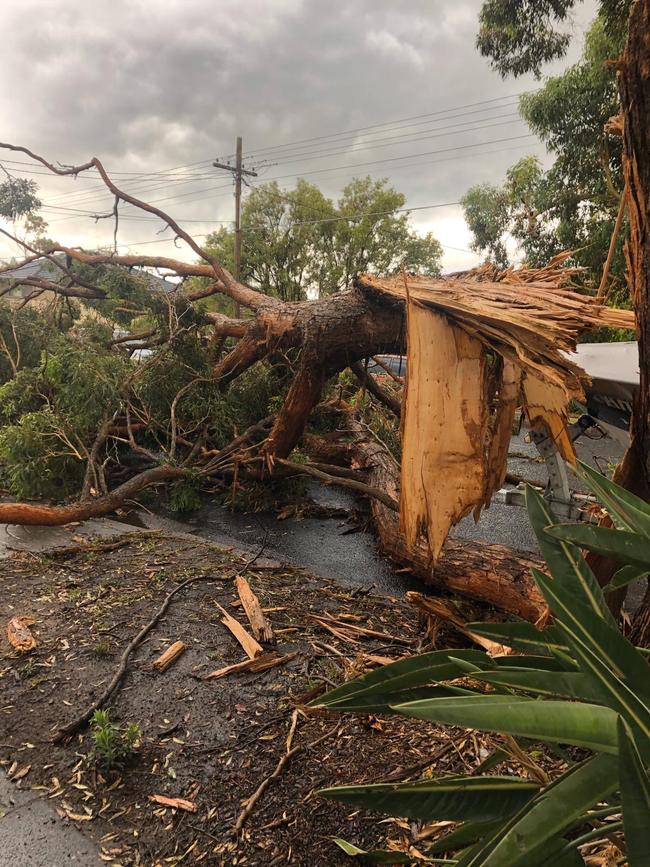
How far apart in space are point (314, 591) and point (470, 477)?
1.96 meters

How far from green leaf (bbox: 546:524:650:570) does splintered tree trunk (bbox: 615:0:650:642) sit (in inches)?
26.8

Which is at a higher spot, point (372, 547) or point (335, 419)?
point (335, 419)

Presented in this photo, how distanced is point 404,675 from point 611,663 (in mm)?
455

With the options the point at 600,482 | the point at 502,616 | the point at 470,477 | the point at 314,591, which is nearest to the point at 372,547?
the point at 314,591

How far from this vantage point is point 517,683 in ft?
3.32

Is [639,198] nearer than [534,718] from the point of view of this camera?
No

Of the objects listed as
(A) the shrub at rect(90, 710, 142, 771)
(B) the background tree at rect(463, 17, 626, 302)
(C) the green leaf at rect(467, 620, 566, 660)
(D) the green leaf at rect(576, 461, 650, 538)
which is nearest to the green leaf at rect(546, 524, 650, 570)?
(D) the green leaf at rect(576, 461, 650, 538)

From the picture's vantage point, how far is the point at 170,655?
118 inches

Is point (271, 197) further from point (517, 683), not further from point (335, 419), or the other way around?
point (517, 683)

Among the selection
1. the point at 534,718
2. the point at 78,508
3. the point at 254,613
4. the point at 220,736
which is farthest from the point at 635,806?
the point at 78,508

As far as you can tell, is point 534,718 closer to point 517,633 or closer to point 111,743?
point 517,633

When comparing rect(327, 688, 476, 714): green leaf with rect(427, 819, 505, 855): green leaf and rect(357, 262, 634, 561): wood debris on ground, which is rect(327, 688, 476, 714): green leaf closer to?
rect(427, 819, 505, 855): green leaf

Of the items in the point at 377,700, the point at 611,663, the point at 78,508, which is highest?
the point at 611,663

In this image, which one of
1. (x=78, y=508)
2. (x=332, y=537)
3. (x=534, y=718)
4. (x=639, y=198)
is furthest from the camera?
(x=332, y=537)
